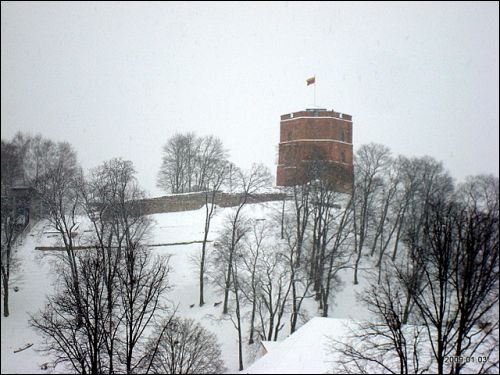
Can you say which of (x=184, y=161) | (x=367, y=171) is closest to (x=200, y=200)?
(x=184, y=161)

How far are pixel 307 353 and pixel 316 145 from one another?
1969cm

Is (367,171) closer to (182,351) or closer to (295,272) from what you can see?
(295,272)

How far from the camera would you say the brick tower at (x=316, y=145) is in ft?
81.5

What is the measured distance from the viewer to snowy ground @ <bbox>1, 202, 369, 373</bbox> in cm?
1213

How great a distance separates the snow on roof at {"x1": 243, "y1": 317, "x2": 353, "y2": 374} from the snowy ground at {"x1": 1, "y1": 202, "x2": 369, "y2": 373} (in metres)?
2.95

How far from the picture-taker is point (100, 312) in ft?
31.8

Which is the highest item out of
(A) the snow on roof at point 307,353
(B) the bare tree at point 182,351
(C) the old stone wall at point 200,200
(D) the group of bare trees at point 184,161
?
(D) the group of bare trees at point 184,161

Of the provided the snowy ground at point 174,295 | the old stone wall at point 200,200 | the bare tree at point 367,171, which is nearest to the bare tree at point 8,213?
the snowy ground at point 174,295

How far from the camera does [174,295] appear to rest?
19984 millimetres

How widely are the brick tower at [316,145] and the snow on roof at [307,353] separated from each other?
14.1 meters

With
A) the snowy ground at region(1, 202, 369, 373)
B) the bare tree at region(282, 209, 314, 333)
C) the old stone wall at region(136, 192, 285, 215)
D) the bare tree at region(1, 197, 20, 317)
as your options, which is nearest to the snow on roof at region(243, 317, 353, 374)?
the snowy ground at region(1, 202, 369, 373)

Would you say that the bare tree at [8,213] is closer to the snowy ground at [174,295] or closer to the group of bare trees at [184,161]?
the snowy ground at [174,295]

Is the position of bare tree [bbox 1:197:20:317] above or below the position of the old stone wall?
below

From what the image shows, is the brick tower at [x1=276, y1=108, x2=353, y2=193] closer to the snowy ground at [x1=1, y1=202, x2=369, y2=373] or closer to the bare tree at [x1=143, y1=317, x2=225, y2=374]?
the snowy ground at [x1=1, y1=202, x2=369, y2=373]
